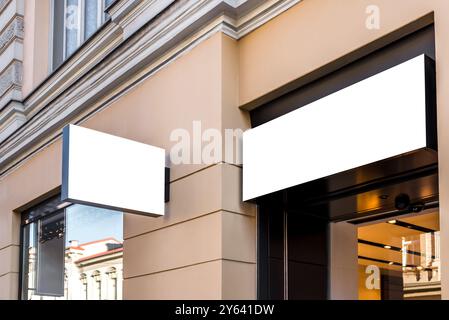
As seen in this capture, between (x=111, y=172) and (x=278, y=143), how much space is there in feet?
5.72

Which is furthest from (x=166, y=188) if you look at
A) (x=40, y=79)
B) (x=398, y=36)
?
(x=40, y=79)

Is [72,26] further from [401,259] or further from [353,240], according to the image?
[401,259]

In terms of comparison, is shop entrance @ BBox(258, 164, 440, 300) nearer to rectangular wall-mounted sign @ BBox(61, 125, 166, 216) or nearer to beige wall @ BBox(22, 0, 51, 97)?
rectangular wall-mounted sign @ BBox(61, 125, 166, 216)

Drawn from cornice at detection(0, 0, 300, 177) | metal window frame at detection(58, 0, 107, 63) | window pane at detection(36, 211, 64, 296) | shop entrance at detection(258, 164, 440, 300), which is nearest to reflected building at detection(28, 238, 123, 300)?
window pane at detection(36, 211, 64, 296)

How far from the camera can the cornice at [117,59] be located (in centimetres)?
710

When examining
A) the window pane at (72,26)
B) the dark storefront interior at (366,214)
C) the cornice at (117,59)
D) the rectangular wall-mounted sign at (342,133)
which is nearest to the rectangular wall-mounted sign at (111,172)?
the rectangular wall-mounted sign at (342,133)

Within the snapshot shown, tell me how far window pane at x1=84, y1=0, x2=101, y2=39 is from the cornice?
69cm

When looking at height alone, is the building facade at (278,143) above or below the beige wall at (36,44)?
below

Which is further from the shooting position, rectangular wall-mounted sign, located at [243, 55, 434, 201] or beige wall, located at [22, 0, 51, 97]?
beige wall, located at [22, 0, 51, 97]

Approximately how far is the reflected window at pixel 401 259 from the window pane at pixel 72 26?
596 cm

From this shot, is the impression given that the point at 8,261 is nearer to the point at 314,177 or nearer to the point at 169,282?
the point at 169,282

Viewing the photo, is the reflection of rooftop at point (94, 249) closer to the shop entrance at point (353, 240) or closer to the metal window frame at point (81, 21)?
the shop entrance at point (353, 240)

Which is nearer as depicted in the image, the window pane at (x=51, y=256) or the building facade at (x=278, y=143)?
the building facade at (x=278, y=143)

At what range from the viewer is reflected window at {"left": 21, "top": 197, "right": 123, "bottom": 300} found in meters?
8.63
